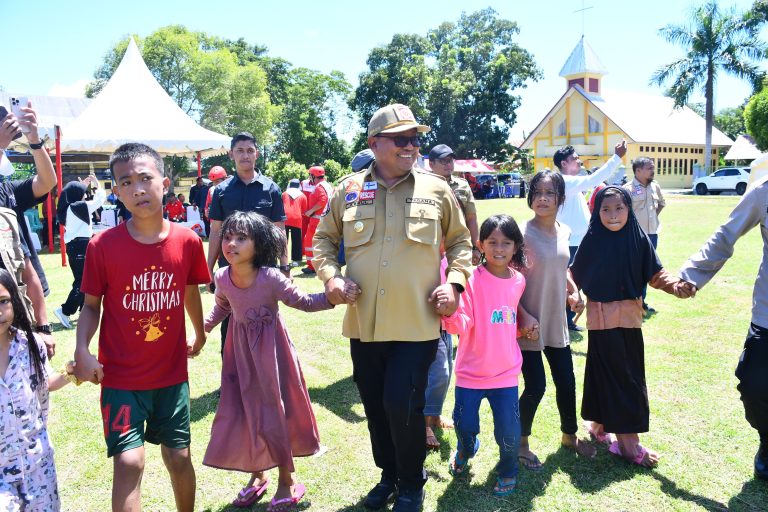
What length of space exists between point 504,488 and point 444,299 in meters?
1.26

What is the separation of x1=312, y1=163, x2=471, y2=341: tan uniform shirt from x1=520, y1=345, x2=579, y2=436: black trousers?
0.89 m

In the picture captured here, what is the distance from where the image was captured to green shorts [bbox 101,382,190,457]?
8.82 ft

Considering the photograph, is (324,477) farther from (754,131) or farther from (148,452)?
(754,131)

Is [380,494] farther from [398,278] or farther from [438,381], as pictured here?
[398,278]

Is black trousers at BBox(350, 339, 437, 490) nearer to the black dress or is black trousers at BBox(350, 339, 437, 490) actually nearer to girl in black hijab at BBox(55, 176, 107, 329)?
the black dress

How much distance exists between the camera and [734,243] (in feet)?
11.2

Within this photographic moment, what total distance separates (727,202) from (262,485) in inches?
1113

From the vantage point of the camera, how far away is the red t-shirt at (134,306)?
2.80 meters

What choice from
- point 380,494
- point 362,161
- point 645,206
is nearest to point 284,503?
point 380,494

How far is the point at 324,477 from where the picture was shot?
12.1 ft

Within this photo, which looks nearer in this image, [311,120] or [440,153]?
[440,153]

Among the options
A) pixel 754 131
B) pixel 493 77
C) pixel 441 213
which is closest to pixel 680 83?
pixel 754 131

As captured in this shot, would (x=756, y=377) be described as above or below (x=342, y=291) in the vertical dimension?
below

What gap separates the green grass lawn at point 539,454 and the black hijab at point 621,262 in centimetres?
111
